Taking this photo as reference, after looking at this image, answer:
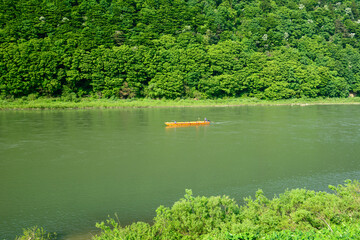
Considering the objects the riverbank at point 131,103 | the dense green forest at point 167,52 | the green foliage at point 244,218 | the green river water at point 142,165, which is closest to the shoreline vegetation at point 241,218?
the green foliage at point 244,218

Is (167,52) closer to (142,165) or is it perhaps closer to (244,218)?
(142,165)

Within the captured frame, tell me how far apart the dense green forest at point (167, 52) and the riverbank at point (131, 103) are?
2318 mm

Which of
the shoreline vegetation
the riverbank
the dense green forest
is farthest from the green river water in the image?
the dense green forest

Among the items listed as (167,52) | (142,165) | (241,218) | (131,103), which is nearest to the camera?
(241,218)

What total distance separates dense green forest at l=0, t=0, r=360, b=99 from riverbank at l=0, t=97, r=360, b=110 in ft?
7.61

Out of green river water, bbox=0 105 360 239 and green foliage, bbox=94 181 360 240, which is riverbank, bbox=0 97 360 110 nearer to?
green river water, bbox=0 105 360 239

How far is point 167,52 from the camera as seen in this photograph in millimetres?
66562

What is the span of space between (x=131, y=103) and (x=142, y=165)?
36.9m

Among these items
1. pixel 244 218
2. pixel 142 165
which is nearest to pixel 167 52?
pixel 142 165

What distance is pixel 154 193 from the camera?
49.5 ft

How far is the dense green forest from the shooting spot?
5897 cm

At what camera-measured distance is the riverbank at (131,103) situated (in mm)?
51312

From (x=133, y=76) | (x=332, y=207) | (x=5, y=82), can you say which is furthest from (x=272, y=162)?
(x=5, y=82)

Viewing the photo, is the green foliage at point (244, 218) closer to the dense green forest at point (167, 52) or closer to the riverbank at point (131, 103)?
the riverbank at point (131, 103)
